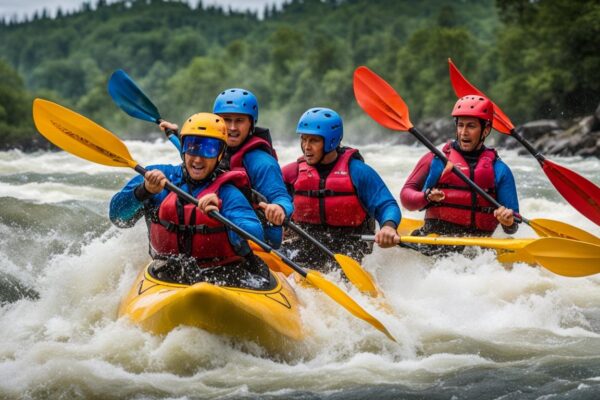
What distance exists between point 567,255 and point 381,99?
2911 mm

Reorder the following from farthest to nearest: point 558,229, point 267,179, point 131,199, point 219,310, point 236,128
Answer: point 558,229 → point 236,128 → point 267,179 → point 131,199 → point 219,310

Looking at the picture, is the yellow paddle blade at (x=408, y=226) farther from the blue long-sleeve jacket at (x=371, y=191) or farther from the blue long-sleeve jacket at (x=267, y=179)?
the blue long-sleeve jacket at (x=267, y=179)

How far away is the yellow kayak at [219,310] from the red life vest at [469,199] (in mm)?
2338

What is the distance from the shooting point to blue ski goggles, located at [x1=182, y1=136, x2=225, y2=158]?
5.16m

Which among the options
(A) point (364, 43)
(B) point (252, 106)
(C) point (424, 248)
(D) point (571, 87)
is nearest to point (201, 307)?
(B) point (252, 106)

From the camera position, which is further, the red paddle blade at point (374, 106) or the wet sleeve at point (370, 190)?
the red paddle blade at point (374, 106)

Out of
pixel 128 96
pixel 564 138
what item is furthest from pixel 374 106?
pixel 564 138

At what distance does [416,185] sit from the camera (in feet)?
24.2

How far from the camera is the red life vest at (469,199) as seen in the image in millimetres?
7258

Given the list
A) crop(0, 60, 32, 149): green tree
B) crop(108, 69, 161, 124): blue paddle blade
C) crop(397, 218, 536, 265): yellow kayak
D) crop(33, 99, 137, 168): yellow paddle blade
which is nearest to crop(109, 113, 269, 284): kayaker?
crop(33, 99, 137, 168): yellow paddle blade

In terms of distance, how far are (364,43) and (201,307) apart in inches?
2533

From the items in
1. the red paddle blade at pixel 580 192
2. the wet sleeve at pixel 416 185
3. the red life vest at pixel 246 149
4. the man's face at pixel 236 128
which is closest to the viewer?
the red life vest at pixel 246 149

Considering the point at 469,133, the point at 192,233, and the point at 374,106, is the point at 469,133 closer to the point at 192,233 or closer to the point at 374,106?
the point at 374,106

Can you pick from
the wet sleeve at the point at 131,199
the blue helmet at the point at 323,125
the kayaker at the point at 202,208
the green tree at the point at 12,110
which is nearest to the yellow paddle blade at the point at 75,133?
the wet sleeve at the point at 131,199
